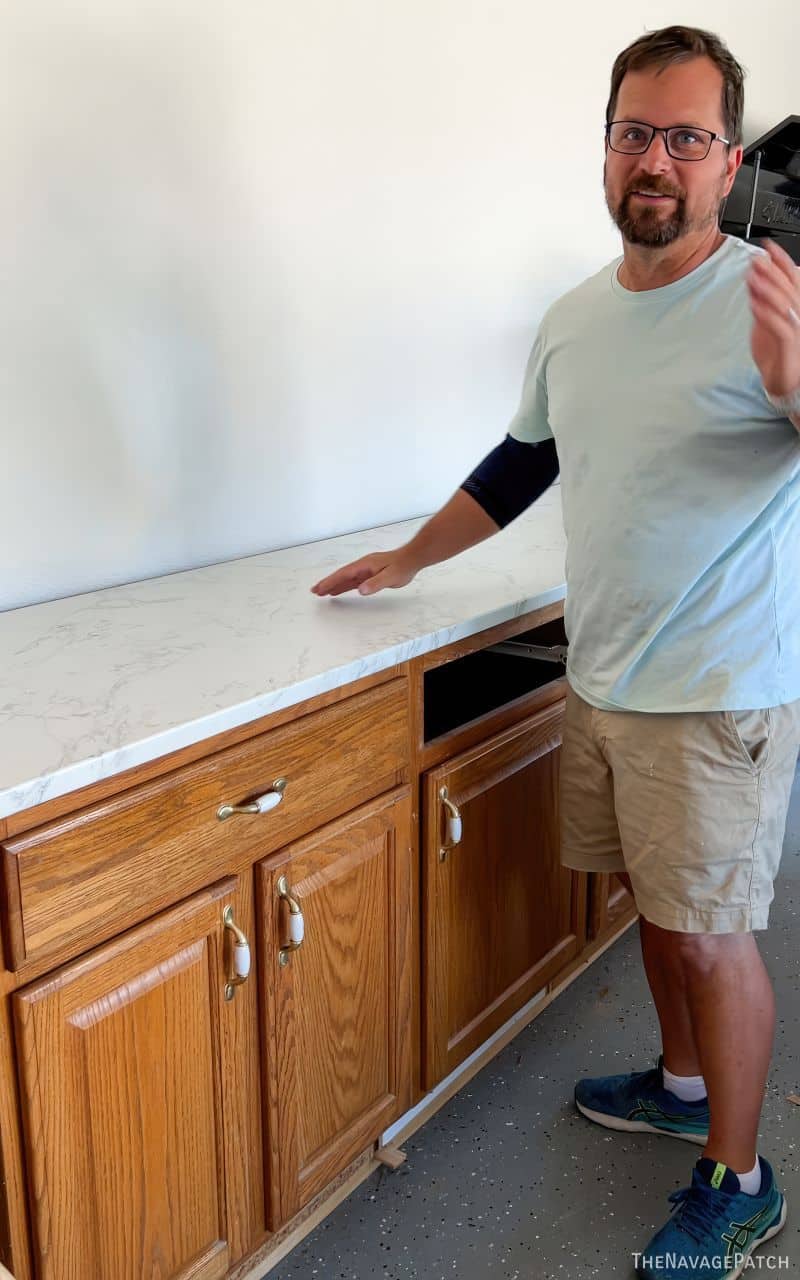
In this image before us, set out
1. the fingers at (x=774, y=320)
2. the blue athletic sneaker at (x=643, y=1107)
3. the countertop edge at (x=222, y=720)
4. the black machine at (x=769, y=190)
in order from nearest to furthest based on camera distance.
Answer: the countertop edge at (x=222, y=720), the fingers at (x=774, y=320), the blue athletic sneaker at (x=643, y=1107), the black machine at (x=769, y=190)

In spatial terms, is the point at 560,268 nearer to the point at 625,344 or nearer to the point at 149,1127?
the point at 625,344

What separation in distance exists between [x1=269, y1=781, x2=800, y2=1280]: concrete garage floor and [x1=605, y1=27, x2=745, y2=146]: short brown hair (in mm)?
1505

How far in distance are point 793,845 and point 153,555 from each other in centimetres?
188

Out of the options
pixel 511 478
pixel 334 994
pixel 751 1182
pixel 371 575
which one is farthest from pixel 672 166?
pixel 751 1182

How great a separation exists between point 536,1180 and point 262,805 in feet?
2.79

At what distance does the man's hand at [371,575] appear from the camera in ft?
5.49

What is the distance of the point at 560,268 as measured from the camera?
2625 mm

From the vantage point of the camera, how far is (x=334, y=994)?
1.49 meters

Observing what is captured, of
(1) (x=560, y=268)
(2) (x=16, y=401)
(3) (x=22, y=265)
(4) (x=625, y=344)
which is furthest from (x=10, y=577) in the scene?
(1) (x=560, y=268)

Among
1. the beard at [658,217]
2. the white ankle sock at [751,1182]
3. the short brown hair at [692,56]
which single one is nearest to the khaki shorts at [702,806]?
the white ankle sock at [751,1182]

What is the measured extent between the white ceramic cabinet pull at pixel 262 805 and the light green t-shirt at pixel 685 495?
18.5 inches

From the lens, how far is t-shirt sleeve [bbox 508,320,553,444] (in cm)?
159

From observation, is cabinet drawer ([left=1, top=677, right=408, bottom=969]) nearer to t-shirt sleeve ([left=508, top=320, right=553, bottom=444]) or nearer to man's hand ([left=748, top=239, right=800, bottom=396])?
t-shirt sleeve ([left=508, top=320, right=553, bottom=444])

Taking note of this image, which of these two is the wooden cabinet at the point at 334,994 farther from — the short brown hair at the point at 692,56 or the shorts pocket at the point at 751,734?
the short brown hair at the point at 692,56
